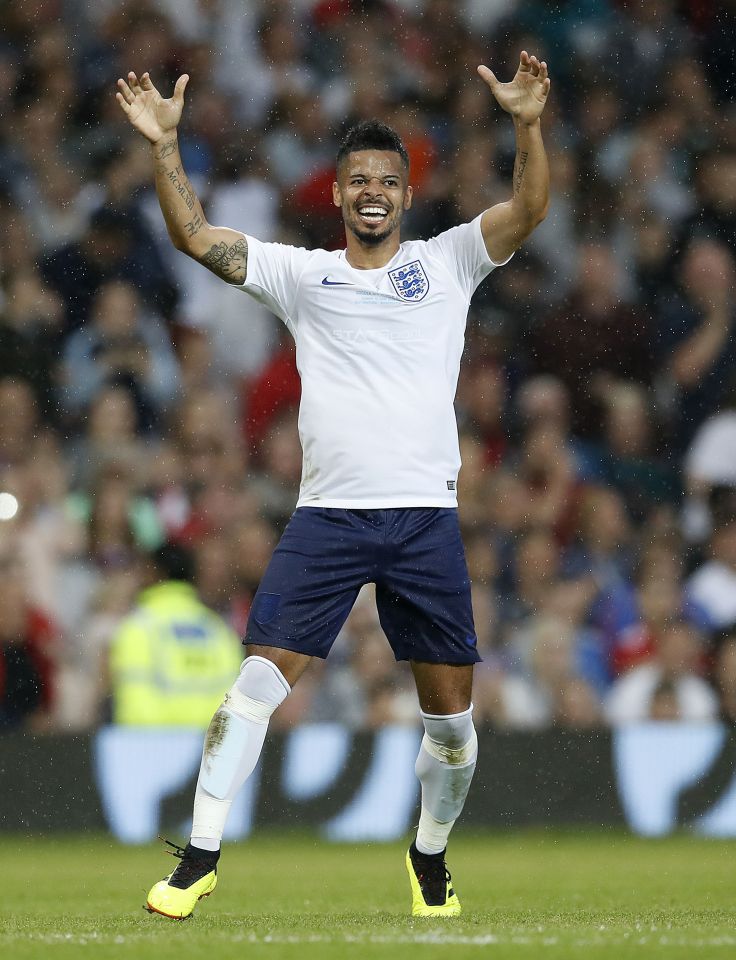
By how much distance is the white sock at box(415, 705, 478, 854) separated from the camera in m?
5.97

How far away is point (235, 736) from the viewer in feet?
18.5

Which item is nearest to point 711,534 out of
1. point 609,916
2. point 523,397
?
point 523,397

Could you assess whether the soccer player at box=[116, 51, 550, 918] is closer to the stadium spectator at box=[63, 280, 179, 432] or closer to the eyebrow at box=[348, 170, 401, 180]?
the eyebrow at box=[348, 170, 401, 180]

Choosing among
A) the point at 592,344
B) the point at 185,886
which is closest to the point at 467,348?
the point at 592,344

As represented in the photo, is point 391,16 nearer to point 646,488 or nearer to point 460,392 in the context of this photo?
point 460,392

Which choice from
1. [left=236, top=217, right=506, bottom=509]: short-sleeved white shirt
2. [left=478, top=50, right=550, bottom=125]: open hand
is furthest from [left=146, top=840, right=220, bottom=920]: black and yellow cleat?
[left=478, top=50, right=550, bottom=125]: open hand

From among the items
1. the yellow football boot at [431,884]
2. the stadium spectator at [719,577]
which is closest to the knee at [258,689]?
the yellow football boot at [431,884]

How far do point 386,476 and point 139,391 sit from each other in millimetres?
6089

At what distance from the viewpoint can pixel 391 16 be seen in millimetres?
13648

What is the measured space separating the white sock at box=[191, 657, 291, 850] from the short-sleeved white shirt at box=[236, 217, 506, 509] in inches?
23.4

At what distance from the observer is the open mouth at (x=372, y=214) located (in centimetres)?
594

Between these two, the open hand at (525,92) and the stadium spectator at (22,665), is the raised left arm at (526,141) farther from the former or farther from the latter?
the stadium spectator at (22,665)

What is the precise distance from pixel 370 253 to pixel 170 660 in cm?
462

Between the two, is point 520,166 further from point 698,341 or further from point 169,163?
point 698,341
